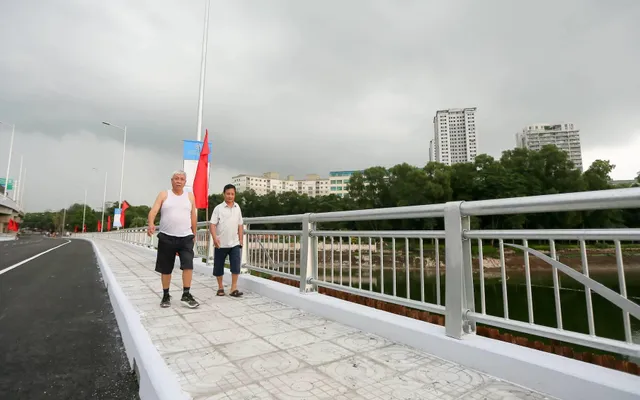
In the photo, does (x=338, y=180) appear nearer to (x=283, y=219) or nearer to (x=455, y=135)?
(x=455, y=135)

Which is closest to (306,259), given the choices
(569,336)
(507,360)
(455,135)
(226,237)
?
(226,237)

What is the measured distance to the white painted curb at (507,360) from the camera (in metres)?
1.91

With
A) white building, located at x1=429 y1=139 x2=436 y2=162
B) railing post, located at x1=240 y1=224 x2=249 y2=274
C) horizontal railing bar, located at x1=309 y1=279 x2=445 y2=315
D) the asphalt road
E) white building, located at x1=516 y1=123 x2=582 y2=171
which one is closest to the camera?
the asphalt road

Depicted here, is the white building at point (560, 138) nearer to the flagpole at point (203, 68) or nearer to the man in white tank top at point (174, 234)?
the flagpole at point (203, 68)

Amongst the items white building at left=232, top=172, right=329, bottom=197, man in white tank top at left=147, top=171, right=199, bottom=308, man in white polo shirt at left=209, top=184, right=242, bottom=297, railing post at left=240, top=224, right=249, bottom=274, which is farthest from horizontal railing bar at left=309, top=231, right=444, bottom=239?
white building at left=232, top=172, right=329, bottom=197

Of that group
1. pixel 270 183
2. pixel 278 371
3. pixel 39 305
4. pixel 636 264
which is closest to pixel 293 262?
pixel 278 371

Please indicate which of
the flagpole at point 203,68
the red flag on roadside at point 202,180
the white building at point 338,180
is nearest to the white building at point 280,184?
the white building at point 338,180

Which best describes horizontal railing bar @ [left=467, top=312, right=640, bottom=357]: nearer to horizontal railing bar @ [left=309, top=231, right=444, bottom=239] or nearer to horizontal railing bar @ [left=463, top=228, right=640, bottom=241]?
horizontal railing bar @ [left=463, top=228, right=640, bottom=241]

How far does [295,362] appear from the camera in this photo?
106 inches

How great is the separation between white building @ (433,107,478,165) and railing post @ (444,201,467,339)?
349 feet

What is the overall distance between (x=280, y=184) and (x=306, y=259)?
13325 centimetres

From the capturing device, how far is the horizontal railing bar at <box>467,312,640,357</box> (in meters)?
1.88

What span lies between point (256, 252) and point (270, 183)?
13005 cm

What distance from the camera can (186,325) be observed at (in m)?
3.73
